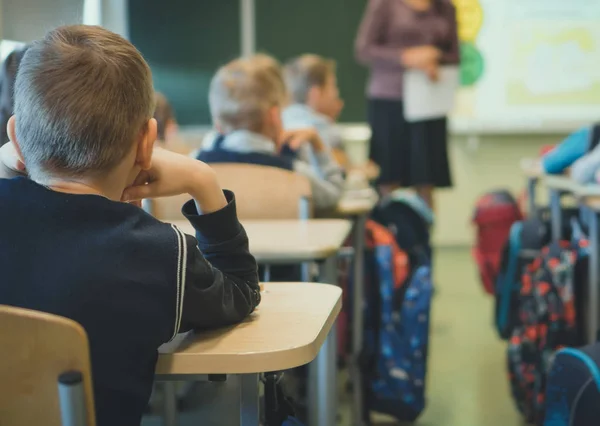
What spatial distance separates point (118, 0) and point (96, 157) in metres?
0.98

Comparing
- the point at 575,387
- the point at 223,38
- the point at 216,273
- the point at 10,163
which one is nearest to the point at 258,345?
the point at 216,273

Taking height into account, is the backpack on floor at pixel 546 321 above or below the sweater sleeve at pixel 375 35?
below

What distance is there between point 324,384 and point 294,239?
364 mm

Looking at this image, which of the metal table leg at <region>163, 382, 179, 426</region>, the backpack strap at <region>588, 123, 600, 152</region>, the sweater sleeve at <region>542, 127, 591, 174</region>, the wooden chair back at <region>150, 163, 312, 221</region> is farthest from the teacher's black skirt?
the metal table leg at <region>163, 382, 179, 426</region>

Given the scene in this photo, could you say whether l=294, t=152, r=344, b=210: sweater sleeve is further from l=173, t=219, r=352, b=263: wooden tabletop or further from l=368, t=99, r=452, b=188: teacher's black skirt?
l=368, t=99, r=452, b=188: teacher's black skirt

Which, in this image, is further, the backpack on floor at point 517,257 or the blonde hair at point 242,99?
the backpack on floor at point 517,257

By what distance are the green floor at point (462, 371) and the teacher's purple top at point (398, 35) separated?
1107mm

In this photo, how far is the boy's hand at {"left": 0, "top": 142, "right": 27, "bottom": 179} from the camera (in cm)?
117

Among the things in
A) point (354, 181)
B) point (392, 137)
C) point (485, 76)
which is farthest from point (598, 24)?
point (354, 181)

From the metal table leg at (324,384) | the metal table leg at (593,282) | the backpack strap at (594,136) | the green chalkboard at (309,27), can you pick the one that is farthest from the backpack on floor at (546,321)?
the green chalkboard at (309,27)

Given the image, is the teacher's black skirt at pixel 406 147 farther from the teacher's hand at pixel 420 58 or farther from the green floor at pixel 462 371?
the green floor at pixel 462 371

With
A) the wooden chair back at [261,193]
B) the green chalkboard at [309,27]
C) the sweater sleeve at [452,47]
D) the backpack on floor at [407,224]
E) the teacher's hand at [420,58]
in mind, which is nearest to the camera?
the wooden chair back at [261,193]

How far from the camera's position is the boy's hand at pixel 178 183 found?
3.85 ft

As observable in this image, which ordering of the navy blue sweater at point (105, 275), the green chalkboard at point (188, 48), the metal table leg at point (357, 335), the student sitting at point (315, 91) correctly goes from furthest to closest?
the green chalkboard at point (188, 48) < the student sitting at point (315, 91) < the metal table leg at point (357, 335) < the navy blue sweater at point (105, 275)
